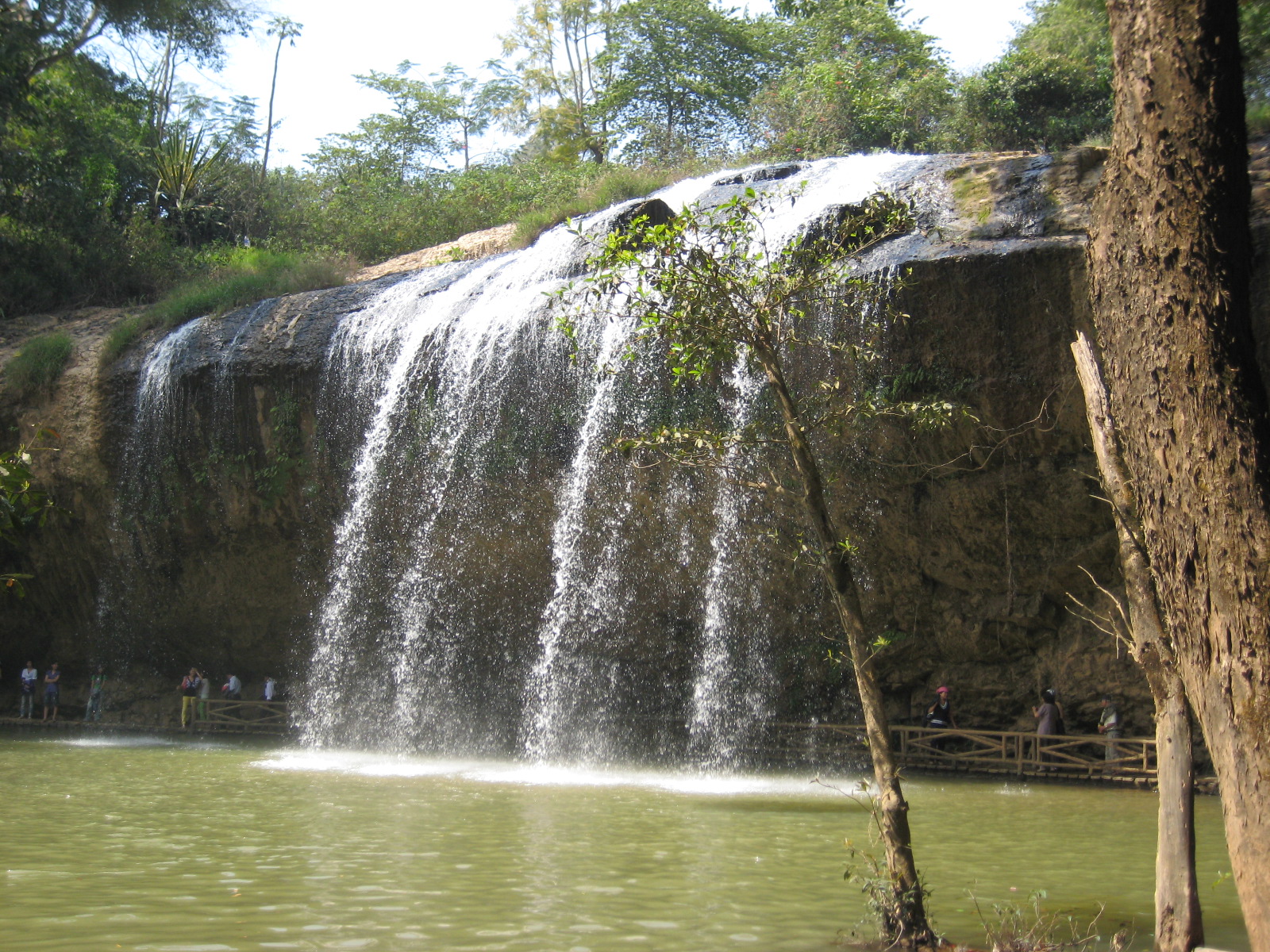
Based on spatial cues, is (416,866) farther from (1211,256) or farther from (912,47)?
(912,47)

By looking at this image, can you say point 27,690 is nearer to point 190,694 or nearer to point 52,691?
point 52,691

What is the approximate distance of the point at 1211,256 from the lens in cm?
331

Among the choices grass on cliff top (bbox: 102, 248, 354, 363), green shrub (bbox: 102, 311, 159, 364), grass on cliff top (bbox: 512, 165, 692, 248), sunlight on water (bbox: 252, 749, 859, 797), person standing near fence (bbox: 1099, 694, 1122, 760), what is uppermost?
grass on cliff top (bbox: 512, 165, 692, 248)

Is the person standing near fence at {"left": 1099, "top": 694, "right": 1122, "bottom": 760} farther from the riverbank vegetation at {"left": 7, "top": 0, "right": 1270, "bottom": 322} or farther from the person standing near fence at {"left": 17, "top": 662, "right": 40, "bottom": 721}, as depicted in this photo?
the person standing near fence at {"left": 17, "top": 662, "right": 40, "bottom": 721}

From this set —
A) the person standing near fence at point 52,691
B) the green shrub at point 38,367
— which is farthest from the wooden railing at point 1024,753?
the green shrub at point 38,367

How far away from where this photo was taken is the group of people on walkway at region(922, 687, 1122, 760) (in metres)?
14.7

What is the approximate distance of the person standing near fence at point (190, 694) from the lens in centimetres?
2020

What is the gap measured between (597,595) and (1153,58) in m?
14.1

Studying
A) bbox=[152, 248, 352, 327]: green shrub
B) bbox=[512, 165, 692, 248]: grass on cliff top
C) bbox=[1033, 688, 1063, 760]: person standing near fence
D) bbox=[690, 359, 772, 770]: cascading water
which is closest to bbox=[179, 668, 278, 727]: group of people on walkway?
bbox=[152, 248, 352, 327]: green shrub

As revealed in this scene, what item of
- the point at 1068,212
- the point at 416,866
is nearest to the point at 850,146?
the point at 1068,212

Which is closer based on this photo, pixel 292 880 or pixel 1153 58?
pixel 1153 58

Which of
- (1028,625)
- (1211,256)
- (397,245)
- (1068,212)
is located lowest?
(1028,625)

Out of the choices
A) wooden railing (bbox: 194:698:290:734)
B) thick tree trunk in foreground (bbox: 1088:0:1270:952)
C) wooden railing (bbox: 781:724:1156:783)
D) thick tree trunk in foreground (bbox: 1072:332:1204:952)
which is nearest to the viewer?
thick tree trunk in foreground (bbox: 1088:0:1270:952)

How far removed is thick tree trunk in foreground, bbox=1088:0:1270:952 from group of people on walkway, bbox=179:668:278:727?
19380 millimetres
